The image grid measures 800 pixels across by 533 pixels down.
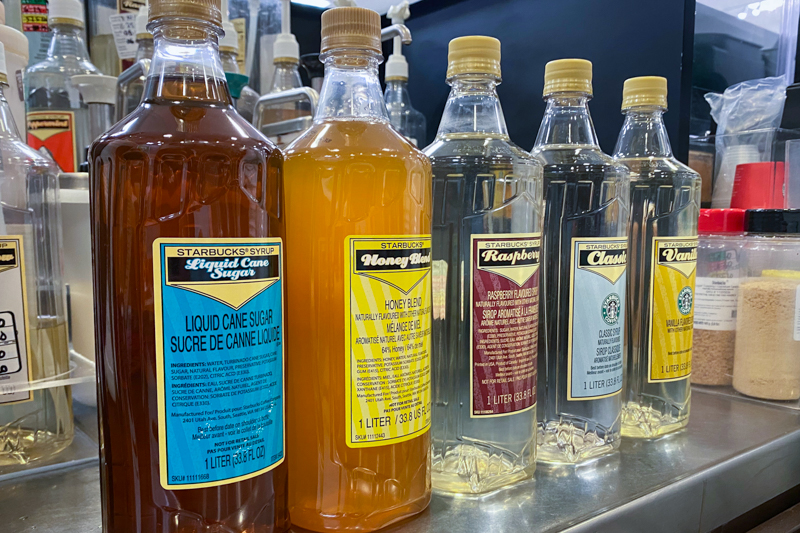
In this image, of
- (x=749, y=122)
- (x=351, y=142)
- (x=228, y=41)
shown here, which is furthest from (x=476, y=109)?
(x=749, y=122)

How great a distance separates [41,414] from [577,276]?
0.54 metres

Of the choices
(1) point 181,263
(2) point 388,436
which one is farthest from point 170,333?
(2) point 388,436

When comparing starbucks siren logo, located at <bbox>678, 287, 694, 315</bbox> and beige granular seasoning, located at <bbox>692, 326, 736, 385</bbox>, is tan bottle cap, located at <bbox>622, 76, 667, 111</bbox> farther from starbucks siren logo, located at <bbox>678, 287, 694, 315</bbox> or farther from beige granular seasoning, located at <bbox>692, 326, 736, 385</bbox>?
beige granular seasoning, located at <bbox>692, 326, 736, 385</bbox>

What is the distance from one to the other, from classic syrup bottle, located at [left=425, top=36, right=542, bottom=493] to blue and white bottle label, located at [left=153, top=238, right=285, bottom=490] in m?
0.18

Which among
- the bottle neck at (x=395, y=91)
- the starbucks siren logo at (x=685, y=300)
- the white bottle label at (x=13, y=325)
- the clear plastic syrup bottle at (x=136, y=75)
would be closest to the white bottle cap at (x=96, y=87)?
the clear plastic syrup bottle at (x=136, y=75)

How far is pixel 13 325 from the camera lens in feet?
1.64

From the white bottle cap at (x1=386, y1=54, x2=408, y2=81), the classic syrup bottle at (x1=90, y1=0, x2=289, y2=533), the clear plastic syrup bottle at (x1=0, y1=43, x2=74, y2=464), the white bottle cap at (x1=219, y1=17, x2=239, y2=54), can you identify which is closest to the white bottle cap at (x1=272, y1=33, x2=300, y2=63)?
the white bottle cap at (x1=219, y1=17, x2=239, y2=54)

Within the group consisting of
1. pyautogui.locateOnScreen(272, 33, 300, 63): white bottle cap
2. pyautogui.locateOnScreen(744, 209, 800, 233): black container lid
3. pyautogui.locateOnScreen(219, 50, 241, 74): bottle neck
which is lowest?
pyautogui.locateOnScreen(744, 209, 800, 233): black container lid

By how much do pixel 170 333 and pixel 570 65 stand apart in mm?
440

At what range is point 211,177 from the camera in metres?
0.35

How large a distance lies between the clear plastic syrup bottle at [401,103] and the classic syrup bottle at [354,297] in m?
0.69

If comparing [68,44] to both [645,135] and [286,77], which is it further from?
[645,135]

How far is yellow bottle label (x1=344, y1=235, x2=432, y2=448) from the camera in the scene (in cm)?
41

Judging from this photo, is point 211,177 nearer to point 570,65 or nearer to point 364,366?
point 364,366
